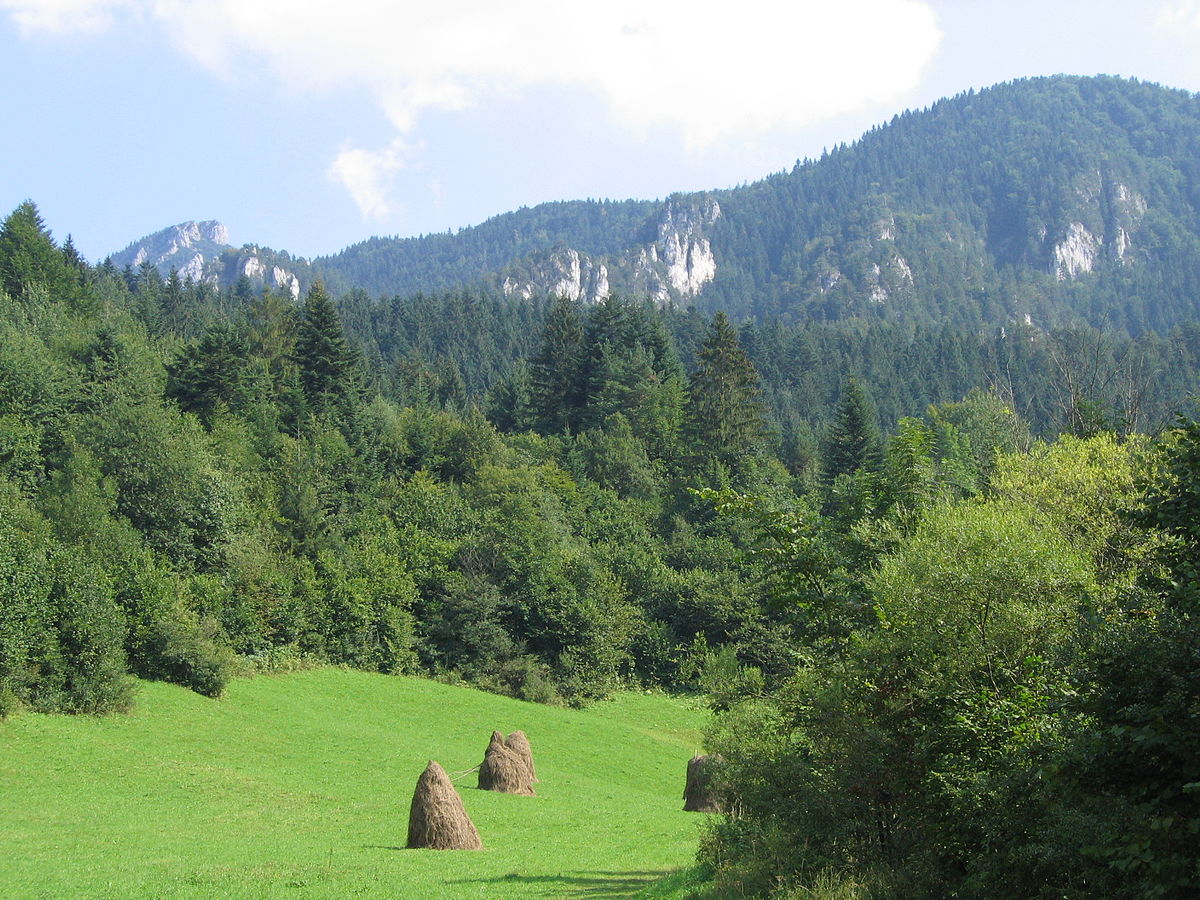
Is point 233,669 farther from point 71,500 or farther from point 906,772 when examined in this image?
point 906,772

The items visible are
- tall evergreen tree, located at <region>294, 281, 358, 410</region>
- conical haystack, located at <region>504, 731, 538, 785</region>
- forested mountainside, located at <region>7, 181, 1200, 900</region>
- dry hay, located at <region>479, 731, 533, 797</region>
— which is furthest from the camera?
tall evergreen tree, located at <region>294, 281, 358, 410</region>

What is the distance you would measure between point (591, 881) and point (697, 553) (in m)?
55.6

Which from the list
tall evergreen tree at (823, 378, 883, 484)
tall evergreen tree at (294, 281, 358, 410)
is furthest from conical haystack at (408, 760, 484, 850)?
tall evergreen tree at (294, 281, 358, 410)

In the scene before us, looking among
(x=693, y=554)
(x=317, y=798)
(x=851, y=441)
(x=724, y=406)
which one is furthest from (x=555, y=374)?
(x=317, y=798)

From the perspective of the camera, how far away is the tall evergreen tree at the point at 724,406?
87938 millimetres

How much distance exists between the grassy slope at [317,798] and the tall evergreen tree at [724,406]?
37.4 m

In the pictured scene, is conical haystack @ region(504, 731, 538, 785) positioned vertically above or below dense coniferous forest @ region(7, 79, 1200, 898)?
below

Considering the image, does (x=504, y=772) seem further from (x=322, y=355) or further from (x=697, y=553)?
(x=322, y=355)

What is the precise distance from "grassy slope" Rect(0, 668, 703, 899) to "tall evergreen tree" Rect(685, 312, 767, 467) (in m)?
37.4

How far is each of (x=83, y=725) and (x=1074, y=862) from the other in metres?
34.7

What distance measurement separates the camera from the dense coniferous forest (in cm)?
1246

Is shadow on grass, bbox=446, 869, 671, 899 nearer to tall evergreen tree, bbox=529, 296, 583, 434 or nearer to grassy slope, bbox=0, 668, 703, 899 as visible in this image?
grassy slope, bbox=0, 668, 703, 899

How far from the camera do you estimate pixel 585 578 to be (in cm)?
6638

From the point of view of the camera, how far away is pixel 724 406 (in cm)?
8850
